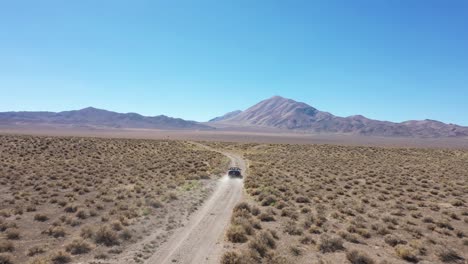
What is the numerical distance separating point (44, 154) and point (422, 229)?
4778 cm

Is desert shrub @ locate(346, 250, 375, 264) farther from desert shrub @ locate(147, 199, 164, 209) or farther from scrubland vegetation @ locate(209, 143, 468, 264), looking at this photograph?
desert shrub @ locate(147, 199, 164, 209)

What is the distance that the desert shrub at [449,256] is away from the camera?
13.5 meters

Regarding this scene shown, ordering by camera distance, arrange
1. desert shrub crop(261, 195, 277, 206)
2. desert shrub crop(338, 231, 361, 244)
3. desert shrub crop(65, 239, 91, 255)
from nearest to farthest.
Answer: desert shrub crop(65, 239, 91, 255)
desert shrub crop(338, 231, 361, 244)
desert shrub crop(261, 195, 277, 206)

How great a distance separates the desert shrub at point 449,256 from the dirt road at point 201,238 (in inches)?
357

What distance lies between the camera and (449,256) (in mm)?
13672

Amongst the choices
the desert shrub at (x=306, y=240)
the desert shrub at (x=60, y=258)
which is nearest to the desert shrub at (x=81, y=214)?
the desert shrub at (x=60, y=258)

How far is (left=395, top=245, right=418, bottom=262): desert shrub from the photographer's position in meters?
13.5

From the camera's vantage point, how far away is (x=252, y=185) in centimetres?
2859

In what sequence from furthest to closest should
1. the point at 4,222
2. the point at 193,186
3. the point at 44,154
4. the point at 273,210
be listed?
1. the point at 44,154
2. the point at 193,186
3. the point at 273,210
4. the point at 4,222

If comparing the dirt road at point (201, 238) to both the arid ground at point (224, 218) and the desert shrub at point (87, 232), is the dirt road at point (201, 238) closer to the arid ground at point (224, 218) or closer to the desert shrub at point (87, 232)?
the arid ground at point (224, 218)

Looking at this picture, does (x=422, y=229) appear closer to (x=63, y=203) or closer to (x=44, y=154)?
(x=63, y=203)

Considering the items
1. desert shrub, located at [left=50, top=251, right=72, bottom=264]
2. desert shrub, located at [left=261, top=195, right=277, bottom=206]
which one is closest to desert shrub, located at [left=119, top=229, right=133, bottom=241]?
desert shrub, located at [left=50, top=251, right=72, bottom=264]

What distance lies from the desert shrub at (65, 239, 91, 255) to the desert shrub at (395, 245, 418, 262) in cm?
1277

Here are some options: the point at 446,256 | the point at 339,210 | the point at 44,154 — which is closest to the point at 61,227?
the point at 339,210
